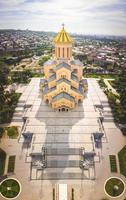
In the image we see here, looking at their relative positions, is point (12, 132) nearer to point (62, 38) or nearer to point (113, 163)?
point (113, 163)

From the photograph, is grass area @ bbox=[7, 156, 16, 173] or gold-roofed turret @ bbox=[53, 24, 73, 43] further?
gold-roofed turret @ bbox=[53, 24, 73, 43]

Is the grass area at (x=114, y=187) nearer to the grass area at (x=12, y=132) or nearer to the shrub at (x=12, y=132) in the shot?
the grass area at (x=12, y=132)

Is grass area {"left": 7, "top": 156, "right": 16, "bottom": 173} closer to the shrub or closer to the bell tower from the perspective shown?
the shrub

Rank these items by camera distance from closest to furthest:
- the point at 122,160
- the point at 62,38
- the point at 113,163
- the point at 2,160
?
1. the point at 113,163
2. the point at 2,160
3. the point at 122,160
4. the point at 62,38

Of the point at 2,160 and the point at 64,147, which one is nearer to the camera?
the point at 2,160

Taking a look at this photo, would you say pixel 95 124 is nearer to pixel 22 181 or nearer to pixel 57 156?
pixel 57 156

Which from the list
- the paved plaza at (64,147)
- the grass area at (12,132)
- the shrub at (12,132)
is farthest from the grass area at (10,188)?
the shrub at (12,132)

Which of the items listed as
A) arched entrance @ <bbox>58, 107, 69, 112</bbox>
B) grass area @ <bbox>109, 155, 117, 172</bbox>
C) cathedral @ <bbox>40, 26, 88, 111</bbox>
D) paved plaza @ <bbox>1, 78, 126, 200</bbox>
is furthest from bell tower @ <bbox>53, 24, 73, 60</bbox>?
grass area @ <bbox>109, 155, 117, 172</bbox>

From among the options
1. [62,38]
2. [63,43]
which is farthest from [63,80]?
[62,38]
